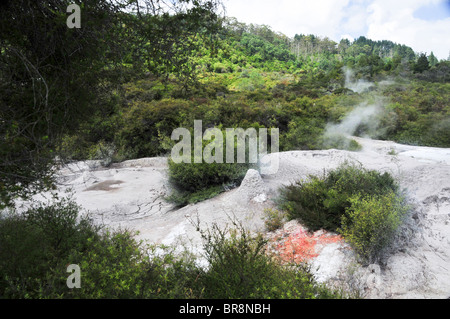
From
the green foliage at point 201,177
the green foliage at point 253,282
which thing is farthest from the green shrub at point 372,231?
the green foliage at point 201,177

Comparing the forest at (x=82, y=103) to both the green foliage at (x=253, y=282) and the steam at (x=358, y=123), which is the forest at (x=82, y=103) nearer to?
the green foliage at (x=253, y=282)

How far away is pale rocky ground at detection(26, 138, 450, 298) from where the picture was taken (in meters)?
3.63

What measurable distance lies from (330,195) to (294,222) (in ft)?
2.74

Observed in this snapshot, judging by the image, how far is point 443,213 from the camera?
502 centimetres

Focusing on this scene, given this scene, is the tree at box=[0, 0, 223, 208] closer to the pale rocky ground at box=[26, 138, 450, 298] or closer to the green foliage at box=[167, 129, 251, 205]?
the pale rocky ground at box=[26, 138, 450, 298]

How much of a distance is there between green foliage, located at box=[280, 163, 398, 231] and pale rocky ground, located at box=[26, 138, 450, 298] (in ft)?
1.35

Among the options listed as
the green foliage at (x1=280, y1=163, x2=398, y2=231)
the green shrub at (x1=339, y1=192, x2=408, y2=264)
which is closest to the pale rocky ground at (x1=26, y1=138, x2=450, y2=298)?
the green shrub at (x1=339, y1=192, x2=408, y2=264)

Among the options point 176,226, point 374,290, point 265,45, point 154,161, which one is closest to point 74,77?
point 176,226

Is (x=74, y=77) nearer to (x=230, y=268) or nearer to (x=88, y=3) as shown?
(x=88, y=3)

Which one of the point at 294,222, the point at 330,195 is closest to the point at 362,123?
the point at 330,195

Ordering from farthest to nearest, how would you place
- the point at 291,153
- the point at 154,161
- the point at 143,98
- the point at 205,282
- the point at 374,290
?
the point at 143,98
the point at 154,161
the point at 291,153
the point at 374,290
the point at 205,282

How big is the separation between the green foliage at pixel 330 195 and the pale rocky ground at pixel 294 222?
41 centimetres

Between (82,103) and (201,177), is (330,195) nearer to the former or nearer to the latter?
(201,177)
